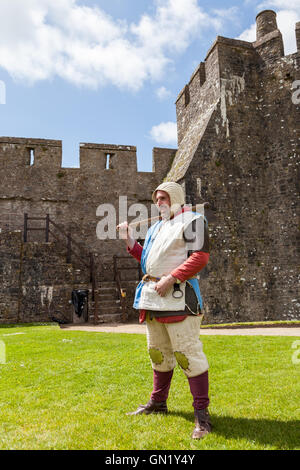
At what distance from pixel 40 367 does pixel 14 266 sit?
7964 mm

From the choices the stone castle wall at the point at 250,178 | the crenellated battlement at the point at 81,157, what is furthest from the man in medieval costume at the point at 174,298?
the crenellated battlement at the point at 81,157

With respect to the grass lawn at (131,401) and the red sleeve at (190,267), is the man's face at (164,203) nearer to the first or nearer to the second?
the red sleeve at (190,267)

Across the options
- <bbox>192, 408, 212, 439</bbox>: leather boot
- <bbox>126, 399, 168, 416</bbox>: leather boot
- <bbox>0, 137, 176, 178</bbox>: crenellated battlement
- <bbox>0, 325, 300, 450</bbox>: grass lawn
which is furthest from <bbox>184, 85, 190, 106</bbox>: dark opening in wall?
<bbox>192, 408, 212, 439</bbox>: leather boot

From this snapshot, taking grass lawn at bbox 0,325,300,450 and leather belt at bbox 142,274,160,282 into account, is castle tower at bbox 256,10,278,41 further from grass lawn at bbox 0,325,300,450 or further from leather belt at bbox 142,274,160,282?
leather belt at bbox 142,274,160,282

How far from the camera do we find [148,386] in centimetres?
373

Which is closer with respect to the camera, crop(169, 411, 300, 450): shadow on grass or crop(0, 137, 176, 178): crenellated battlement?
crop(169, 411, 300, 450): shadow on grass

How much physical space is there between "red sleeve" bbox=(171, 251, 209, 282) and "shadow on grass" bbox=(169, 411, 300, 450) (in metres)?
1.14

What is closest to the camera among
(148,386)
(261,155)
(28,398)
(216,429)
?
(216,429)

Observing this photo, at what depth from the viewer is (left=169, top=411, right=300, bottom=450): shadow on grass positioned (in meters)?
2.34

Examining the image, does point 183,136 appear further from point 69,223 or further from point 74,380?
point 74,380

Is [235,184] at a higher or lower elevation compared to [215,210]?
higher

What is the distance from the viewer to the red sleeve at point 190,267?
8.93 feet

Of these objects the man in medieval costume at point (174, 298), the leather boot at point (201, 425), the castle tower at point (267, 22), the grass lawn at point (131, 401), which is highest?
the castle tower at point (267, 22)

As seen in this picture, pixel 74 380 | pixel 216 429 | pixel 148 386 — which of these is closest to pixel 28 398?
pixel 74 380
